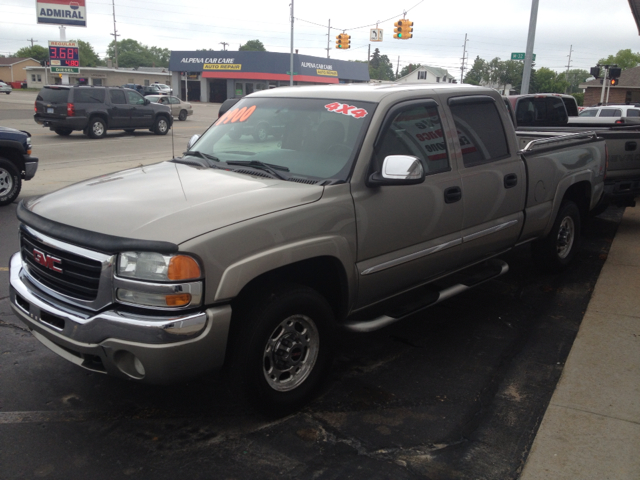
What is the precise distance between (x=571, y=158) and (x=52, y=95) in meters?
19.1

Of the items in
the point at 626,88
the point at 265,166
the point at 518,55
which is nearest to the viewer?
the point at 265,166

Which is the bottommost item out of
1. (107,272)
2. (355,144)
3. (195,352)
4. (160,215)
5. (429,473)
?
(429,473)

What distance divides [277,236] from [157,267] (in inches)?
26.3

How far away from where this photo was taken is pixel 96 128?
2102cm

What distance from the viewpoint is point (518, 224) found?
17.1 ft

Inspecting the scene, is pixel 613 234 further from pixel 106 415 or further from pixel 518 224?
pixel 106 415

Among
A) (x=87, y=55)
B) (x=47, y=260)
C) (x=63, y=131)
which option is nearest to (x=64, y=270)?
(x=47, y=260)

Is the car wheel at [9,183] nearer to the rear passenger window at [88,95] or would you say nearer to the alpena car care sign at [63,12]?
the rear passenger window at [88,95]

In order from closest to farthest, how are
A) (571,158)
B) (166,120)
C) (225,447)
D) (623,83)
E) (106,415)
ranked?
(225,447) → (106,415) → (571,158) → (166,120) → (623,83)

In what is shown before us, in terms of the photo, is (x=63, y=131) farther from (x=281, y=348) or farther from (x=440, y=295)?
(x=281, y=348)

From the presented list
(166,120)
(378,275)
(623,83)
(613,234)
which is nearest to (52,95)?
(166,120)

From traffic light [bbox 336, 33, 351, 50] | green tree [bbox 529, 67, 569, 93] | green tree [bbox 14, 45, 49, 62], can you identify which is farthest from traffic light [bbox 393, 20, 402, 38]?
green tree [bbox 14, 45, 49, 62]

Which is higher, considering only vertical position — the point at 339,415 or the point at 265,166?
the point at 265,166

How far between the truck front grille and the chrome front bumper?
0.11m
